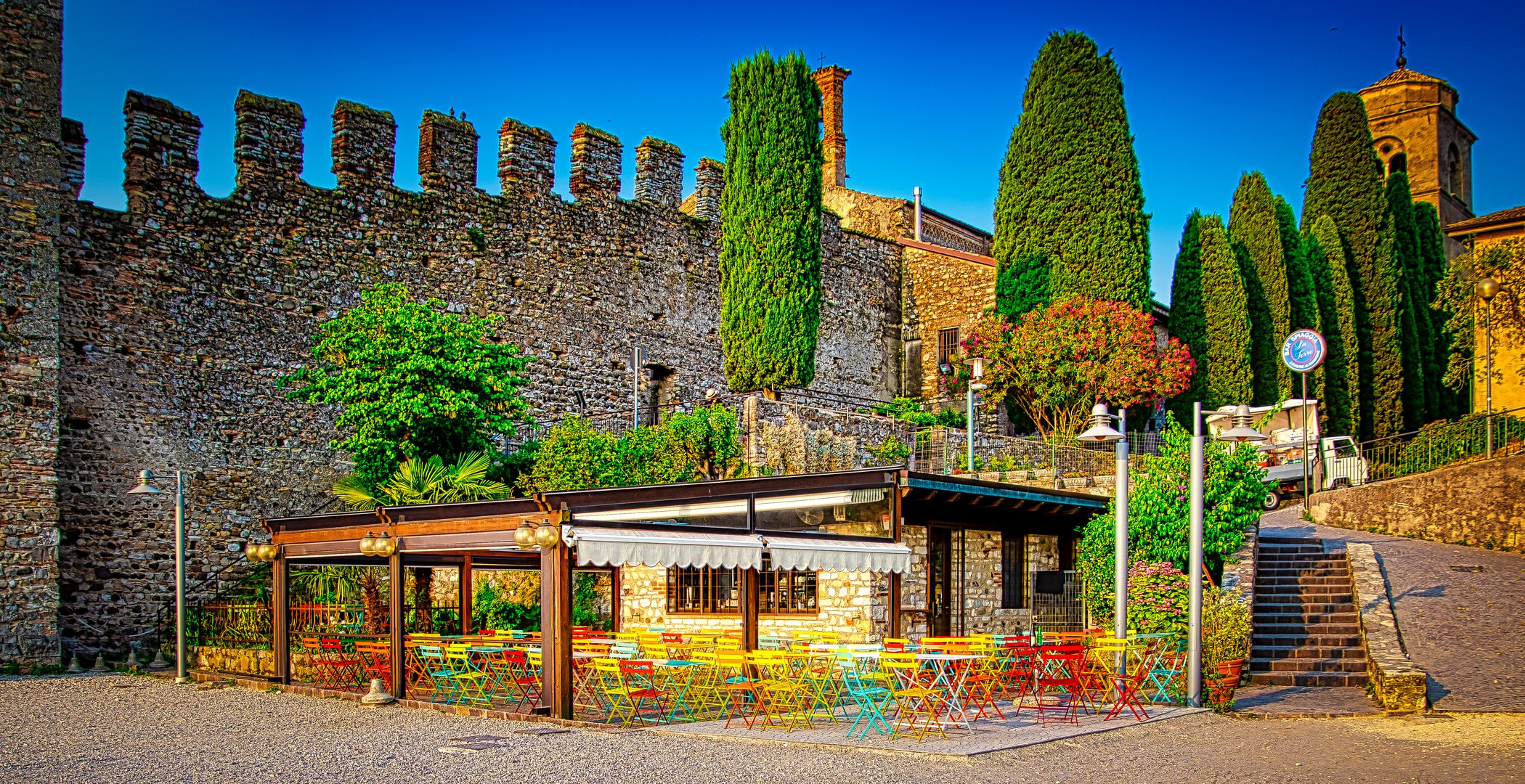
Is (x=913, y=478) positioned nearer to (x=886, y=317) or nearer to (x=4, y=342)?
(x=4, y=342)

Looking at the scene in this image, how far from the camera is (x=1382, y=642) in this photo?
12992mm

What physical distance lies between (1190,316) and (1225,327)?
83 cm

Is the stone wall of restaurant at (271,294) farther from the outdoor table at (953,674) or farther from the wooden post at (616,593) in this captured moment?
the outdoor table at (953,674)

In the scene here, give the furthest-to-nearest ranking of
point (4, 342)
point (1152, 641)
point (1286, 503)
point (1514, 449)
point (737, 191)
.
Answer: point (1286, 503) → point (737, 191) → point (1514, 449) → point (4, 342) → point (1152, 641)

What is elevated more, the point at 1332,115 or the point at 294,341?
the point at 1332,115

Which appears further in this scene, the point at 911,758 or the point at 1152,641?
the point at 1152,641

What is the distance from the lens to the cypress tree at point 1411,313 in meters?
31.9

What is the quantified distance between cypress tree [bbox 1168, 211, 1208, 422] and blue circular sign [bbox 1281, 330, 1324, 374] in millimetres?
2132

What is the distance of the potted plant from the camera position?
11.4 metres

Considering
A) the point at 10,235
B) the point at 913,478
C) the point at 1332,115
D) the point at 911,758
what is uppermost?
the point at 1332,115

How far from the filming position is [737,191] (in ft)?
71.7

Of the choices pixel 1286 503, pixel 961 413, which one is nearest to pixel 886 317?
pixel 961 413

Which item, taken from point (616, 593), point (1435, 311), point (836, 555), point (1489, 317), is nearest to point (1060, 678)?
point (836, 555)

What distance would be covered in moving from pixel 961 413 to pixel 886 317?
343cm
